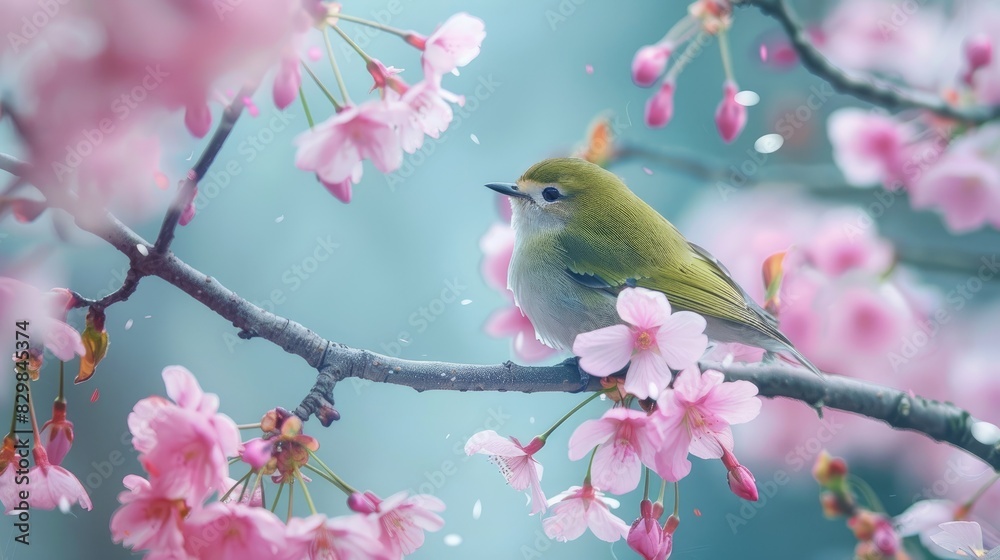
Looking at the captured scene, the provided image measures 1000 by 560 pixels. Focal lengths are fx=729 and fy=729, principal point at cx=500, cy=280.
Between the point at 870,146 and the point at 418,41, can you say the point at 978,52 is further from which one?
the point at 418,41

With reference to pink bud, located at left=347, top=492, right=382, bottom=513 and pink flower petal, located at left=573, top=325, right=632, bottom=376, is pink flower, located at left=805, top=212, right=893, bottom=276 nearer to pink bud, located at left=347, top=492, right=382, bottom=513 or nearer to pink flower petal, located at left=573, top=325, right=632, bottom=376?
pink flower petal, located at left=573, top=325, right=632, bottom=376

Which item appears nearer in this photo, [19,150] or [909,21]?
[19,150]

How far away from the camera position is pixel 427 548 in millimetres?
822

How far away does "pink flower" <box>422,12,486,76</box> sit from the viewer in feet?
1.79

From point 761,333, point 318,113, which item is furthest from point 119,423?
point 761,333

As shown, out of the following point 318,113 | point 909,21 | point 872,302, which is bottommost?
point 872,302

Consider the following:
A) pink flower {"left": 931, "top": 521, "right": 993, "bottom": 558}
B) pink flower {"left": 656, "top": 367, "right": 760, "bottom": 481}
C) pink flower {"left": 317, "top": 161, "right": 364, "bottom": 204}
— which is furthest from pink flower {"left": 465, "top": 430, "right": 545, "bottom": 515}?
pink flower {"left": 931, "top": 521, "right": 993, "bottom": 558}

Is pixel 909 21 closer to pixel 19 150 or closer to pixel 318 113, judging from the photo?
pixel 318 113

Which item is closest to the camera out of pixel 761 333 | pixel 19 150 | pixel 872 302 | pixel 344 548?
pixel 344 548

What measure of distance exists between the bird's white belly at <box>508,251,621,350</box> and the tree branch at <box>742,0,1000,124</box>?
0.31 meters

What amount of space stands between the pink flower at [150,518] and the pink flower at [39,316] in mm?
171

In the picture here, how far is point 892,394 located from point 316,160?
0.62 metres

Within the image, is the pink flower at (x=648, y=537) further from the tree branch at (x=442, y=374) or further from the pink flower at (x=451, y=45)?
the pink flower at (x=451, y=45)

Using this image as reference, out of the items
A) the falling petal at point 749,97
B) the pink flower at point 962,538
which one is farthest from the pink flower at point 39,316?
the pink flower at point 962,538
